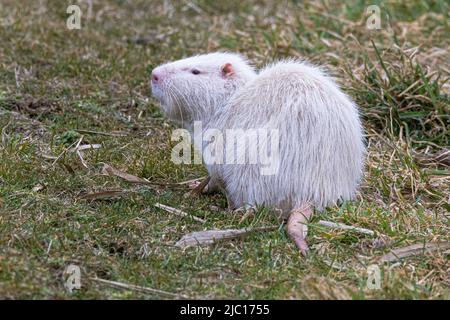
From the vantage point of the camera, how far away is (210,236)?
4965mm

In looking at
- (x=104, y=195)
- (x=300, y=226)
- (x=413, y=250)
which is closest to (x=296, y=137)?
(x=300, y=226)

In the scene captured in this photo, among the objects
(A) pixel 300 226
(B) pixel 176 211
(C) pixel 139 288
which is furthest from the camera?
(B) pixel 176 211

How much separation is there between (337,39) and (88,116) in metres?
2.57

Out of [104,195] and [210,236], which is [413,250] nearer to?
[210,236]

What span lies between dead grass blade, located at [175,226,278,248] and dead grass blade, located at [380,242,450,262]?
724 mm

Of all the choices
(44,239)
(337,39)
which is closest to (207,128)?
(44,239)

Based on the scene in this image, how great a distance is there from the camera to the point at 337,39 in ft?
27.0

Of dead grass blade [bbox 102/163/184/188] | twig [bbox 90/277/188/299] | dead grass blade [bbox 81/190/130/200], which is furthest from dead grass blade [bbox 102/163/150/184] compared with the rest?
twig [bbox 90/277/188/299]

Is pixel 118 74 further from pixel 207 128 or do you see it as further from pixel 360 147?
pixel 360 147

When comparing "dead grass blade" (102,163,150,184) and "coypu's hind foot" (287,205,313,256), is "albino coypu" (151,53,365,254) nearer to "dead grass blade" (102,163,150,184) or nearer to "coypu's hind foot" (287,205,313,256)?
"coypu's hind foot" (287,205,313,256)

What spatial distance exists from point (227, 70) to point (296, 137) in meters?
0.77

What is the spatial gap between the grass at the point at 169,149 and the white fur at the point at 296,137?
0.14 metres

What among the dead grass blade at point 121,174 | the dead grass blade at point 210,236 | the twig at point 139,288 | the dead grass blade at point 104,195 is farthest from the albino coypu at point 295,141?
the twig at point 139,288

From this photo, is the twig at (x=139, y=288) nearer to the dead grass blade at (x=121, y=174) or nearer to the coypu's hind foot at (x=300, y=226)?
the coypu's hind foot at (x=300, y=226)
